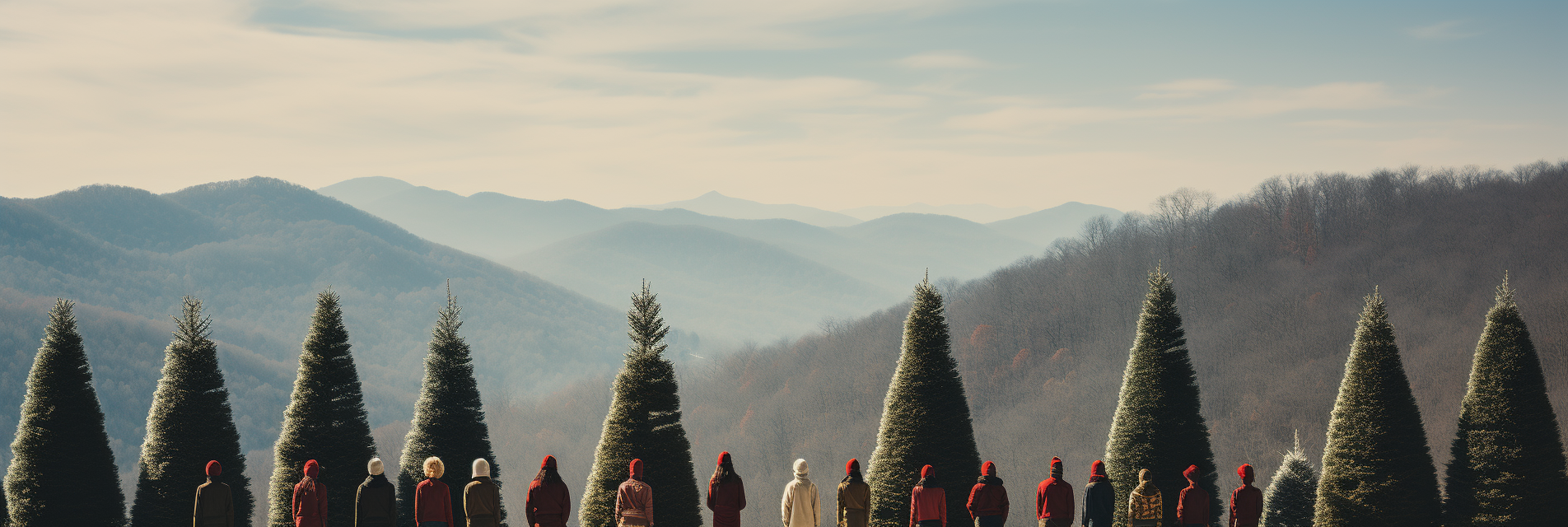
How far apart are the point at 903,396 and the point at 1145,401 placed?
591 centimetres

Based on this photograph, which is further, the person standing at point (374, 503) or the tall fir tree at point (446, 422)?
the tall fir tree at point (446, 422)

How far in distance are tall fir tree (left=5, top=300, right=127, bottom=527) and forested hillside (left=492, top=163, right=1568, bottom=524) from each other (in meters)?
81.7

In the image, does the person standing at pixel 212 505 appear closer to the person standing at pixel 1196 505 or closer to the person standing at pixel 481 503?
the person standing at pixel 481 503

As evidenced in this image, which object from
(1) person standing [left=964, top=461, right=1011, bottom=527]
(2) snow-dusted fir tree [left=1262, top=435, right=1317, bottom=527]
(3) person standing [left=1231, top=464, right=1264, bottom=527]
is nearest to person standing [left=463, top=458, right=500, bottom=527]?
(1) person standing [left=964, top=461, right=1011, bottom=527]

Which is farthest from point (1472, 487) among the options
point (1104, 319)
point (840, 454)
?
point (1104, 319)

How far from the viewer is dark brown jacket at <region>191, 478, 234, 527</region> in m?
18.7

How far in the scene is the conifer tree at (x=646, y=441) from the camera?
2097 cm

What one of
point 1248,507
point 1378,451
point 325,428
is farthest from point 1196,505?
point 325,428

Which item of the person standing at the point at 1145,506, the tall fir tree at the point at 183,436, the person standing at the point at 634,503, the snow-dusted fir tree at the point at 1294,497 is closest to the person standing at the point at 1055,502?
the person standing at the point at 1145,506

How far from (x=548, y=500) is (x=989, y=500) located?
808 centimetres

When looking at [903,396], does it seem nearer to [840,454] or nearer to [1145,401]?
[1145,401]

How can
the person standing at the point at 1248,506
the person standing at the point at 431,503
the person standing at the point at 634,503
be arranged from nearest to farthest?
the person standing at the point at 431,503, the person standing at the point at 634,503, the person standing at the point at 1248,506

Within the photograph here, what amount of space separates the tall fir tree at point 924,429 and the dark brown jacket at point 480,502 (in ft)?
27.3

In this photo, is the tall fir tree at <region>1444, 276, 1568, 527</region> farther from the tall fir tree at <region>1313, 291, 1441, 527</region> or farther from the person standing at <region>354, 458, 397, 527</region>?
the person standing at <region>354, 458, 397, 527</region>
